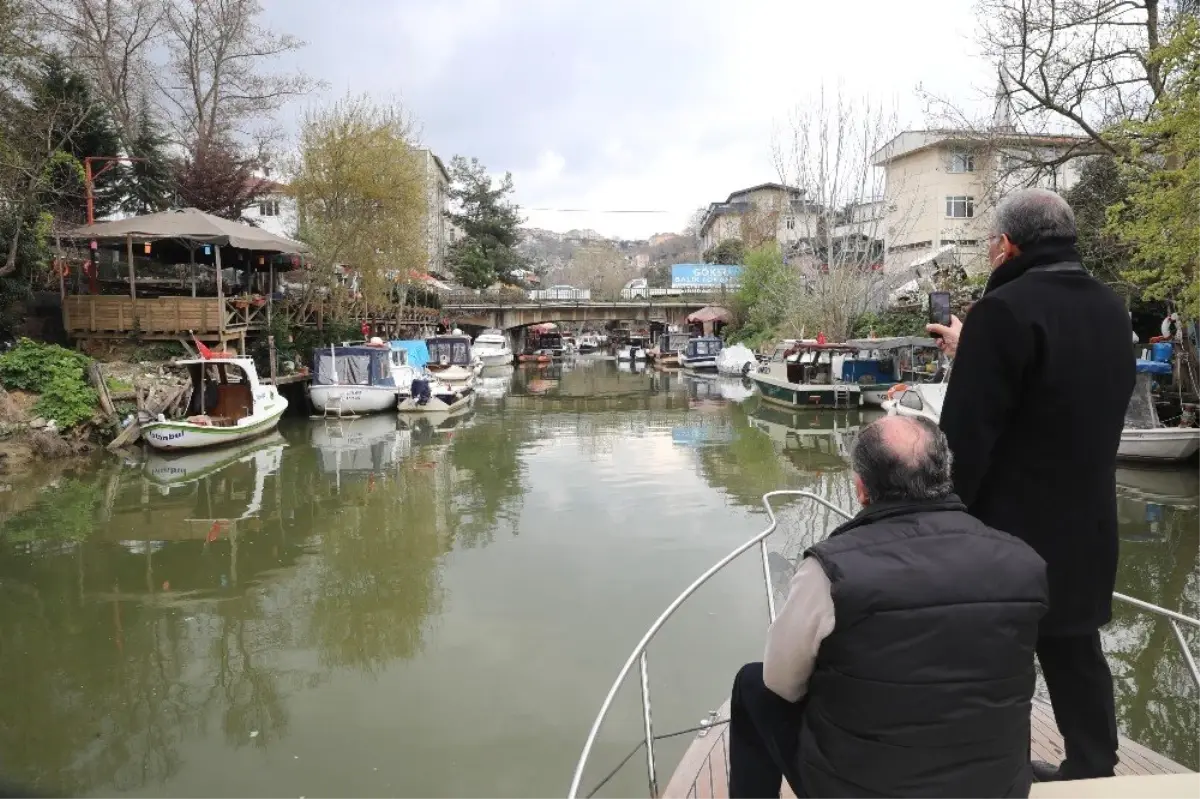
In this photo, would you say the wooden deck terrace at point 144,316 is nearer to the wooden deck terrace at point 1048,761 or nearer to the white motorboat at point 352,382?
the white motorboat at point 352,382

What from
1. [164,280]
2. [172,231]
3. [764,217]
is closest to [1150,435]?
[172,231]

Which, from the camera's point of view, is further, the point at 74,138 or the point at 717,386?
the point at 717,386

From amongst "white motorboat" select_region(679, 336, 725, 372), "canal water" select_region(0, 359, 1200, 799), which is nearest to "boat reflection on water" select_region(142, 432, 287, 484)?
"canal water" select_region(0, 359, 1200, 799)

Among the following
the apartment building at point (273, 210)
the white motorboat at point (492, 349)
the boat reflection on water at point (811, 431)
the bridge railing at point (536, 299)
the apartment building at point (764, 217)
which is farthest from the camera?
the bridge railing at point (536, 299)

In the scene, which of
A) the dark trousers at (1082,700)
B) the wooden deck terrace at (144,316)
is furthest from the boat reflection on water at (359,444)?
the dark trousers at (1082,700)

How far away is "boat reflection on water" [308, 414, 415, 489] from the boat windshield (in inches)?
472

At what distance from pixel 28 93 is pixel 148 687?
19107 millimetres

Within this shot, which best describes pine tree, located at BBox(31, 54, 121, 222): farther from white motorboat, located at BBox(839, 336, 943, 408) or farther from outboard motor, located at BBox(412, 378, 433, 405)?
white motorboat, located at BBox(839, 336, 943, 408)

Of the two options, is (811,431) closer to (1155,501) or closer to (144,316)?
(1155,501)

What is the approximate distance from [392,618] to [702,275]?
47428 millimetres

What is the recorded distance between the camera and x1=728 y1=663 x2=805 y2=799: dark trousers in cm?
204

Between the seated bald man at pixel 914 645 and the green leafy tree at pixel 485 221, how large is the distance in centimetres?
5457

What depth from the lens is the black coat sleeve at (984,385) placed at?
2.17 metres

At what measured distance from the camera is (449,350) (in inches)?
1330
